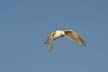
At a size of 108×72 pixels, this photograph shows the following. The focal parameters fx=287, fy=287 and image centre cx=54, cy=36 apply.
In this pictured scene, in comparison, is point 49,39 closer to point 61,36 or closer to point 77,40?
point 61,36

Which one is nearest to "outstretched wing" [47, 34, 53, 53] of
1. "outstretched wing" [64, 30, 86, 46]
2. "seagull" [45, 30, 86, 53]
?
"seagull" [45, 30, 86, 53]

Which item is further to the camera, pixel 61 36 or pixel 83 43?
pixel 83 43

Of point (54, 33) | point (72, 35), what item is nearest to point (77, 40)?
point (72, 35)

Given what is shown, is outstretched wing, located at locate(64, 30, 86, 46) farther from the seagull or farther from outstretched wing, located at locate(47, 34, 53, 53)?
outstretched wing, located at locate(47, 34, 53, 53)

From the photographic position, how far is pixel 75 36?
39.8 meters

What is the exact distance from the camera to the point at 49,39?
3625 centimetres

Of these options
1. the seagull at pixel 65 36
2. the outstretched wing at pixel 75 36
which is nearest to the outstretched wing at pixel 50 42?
the seagull at pixel 65 36

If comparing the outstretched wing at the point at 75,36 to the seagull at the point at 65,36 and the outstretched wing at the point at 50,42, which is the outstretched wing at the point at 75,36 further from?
the outstretched wing at the point at 50,42

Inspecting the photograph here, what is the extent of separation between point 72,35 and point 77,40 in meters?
0.98

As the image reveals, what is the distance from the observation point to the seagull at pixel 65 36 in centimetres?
3505

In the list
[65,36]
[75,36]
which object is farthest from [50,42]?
[75,36]

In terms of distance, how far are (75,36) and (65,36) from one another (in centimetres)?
233

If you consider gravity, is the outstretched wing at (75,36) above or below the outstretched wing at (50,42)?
above

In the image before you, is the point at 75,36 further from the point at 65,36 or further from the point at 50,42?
the point at 50,42
